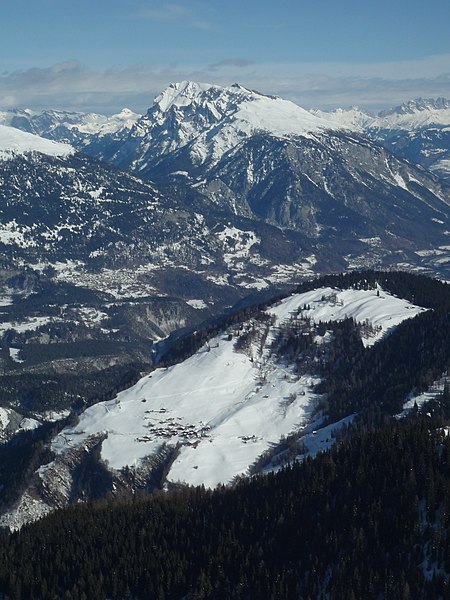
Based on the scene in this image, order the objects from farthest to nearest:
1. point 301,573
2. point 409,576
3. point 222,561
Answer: point 222,561
point 301,573
point 409,576

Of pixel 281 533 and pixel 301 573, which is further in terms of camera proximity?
pixel 281 533

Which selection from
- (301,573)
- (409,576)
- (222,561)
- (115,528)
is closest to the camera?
(409,576)

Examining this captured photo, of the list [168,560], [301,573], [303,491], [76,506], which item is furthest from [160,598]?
[76,506]

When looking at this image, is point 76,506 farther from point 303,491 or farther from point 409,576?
point 409,576

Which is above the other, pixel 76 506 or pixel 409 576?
pixel 409 576

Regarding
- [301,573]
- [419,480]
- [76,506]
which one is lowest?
[76,506]

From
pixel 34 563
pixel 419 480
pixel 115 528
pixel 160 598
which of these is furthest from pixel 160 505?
pixel 419 480

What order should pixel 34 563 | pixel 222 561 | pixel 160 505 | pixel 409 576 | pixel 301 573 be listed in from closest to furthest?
pixel 409 576, pixel 301 573, pixel 222 561, pixel 34 563, pixel 160 505

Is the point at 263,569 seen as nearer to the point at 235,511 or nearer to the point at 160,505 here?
A: the point at 235,511

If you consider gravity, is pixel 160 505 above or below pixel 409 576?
below
